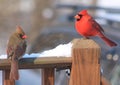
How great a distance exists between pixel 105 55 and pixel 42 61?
86.6 inches

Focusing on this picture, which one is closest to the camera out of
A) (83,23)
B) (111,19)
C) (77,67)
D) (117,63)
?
(77,67)

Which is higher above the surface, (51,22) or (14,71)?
(51,22)

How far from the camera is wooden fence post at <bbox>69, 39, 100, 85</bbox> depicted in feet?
7.29

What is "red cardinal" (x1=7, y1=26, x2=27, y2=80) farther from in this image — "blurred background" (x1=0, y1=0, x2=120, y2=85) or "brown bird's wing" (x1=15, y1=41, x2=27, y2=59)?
"blurred background" (x1=0, y1=0, x2=120, y2=85)

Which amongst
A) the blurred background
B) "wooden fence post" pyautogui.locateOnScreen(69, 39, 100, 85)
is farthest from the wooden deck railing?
the blurred background

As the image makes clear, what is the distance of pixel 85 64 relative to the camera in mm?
2236

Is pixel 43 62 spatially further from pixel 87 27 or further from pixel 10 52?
pixel 87 27

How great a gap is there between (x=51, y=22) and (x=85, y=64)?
13053 mm

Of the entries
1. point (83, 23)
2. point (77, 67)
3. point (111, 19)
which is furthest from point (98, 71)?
point (111, 19)

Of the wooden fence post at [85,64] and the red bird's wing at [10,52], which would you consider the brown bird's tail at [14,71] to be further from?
the wooden fence post at [85,64]

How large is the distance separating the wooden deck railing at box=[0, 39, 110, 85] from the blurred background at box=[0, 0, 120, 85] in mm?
1677

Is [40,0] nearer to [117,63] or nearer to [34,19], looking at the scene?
[34,19]

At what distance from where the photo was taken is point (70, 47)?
2404mm

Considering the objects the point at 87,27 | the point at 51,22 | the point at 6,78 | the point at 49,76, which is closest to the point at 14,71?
the point at 6,78
